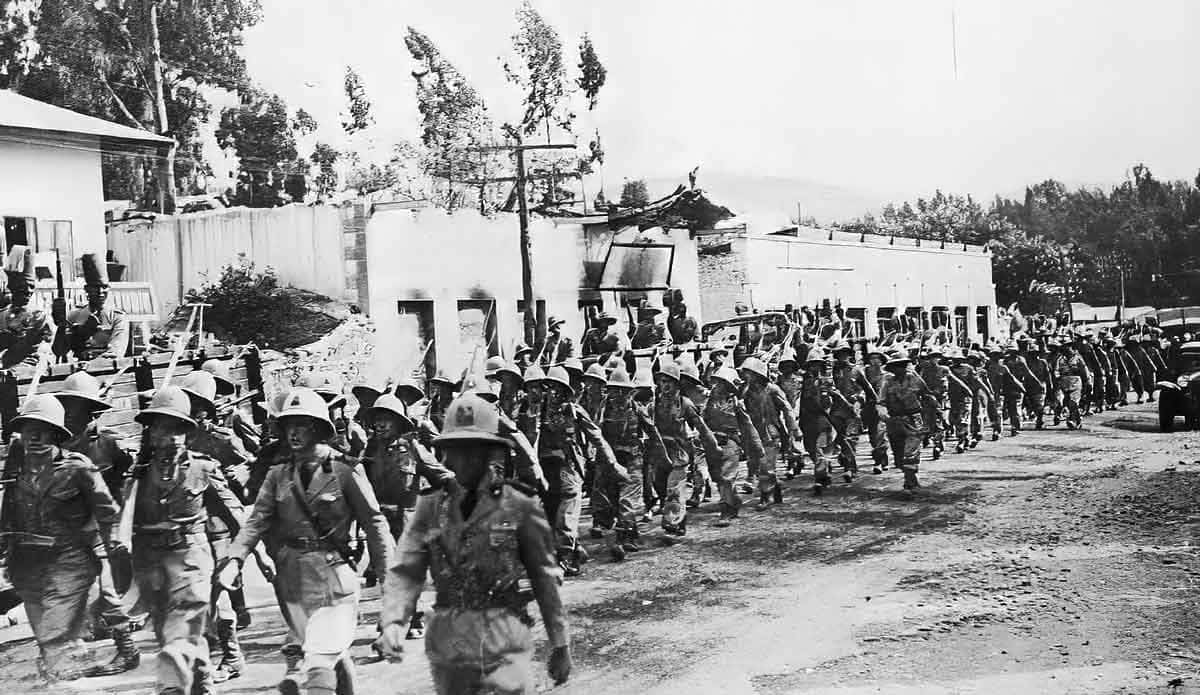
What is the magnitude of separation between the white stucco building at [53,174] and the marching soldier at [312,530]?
1083 cm

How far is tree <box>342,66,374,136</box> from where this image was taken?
20.1 meters

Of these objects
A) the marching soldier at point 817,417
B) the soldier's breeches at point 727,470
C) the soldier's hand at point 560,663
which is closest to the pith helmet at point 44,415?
the soldier's hand at point 560,663

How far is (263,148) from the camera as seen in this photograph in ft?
69.6

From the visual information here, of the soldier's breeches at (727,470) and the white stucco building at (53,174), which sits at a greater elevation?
the white stucco building at (53,174)

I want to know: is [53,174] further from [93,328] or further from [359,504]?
[359,504]

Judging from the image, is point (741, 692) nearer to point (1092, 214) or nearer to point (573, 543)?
point (573, 543)

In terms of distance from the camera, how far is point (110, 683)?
6.54m

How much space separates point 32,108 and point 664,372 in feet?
32.9

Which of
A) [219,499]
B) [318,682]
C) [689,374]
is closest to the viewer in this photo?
[318,682]

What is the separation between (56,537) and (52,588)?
1.05 ft

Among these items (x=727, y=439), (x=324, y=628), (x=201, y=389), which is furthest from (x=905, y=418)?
(x=324, y=628)

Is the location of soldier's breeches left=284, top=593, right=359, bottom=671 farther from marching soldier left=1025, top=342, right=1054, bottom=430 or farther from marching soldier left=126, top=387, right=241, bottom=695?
marching soldier left=1025, top=342, right=1054, bottom=430

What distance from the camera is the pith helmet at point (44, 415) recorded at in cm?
618

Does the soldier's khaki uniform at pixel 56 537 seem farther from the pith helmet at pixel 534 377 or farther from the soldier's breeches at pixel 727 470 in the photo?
the soldier's breeches at pixel 727 470
